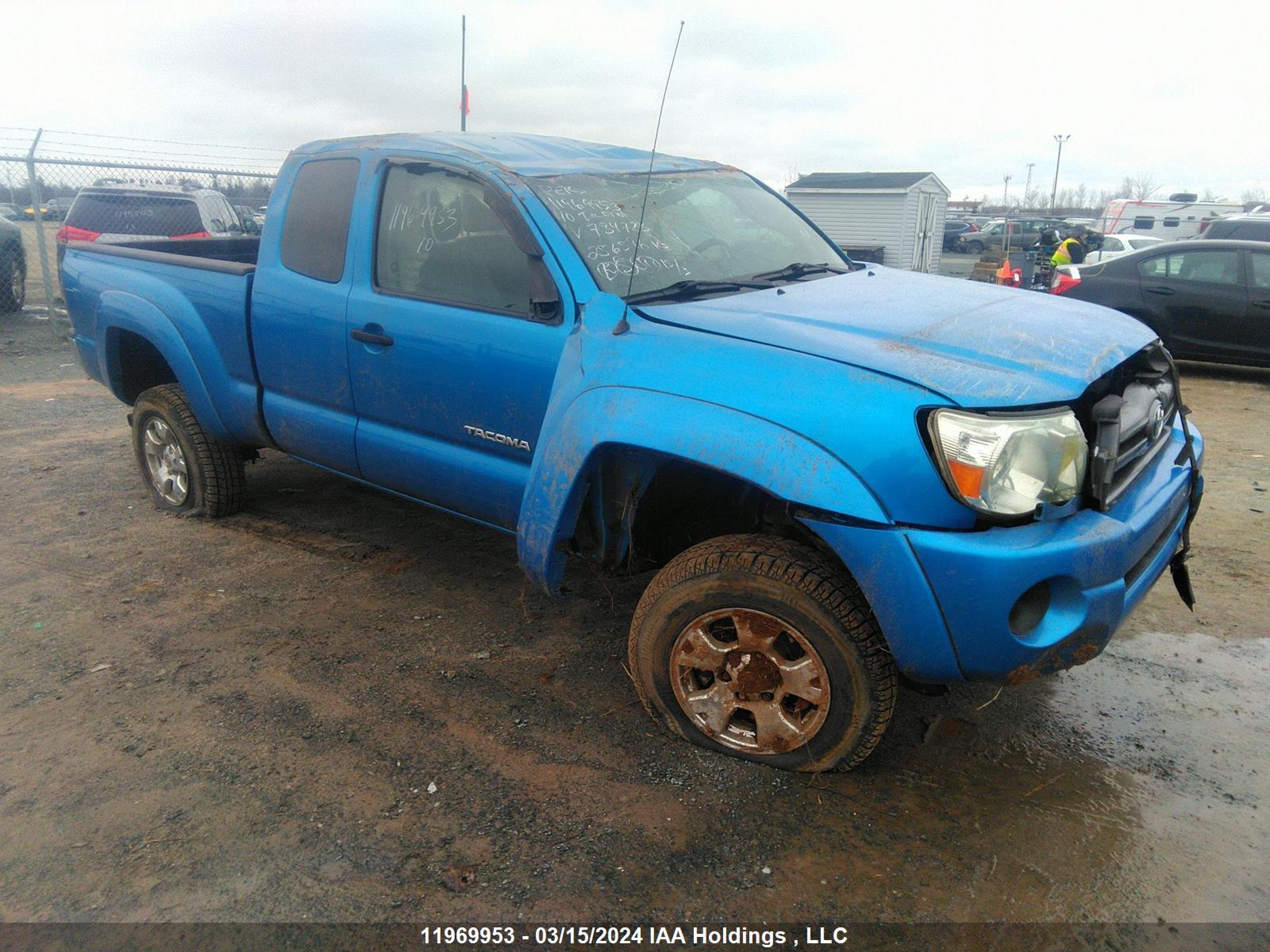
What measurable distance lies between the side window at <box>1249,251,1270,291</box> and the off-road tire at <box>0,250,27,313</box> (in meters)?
14.0

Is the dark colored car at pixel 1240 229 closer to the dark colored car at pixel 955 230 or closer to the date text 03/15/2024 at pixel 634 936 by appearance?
the date text 03/15/2024 at pixel 634 936

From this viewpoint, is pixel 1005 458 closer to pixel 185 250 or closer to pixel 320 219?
pixel 320 219

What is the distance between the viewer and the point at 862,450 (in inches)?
92.2

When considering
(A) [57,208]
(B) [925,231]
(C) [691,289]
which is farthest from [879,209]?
(C) [691,289]

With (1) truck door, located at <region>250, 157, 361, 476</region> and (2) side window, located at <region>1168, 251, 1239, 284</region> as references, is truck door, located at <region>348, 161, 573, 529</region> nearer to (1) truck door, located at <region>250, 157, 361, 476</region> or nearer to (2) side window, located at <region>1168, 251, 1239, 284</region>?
(1) truck door, located at <region>250, 157, 361, 476</region>

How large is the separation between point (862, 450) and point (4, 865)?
8.09 feet

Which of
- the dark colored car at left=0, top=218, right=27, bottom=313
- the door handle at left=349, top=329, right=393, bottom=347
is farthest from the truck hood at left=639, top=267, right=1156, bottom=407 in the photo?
the dark colored car at left=0, top=218, right=27, bottom=313

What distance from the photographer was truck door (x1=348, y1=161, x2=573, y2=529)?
3.14 meters

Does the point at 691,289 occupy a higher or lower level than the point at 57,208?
lower

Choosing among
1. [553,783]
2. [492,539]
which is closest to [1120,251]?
[492,539]

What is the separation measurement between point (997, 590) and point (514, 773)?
58.9 inches

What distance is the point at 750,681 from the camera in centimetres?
276

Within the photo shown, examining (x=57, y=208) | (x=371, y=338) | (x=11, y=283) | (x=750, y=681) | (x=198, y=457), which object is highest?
(x=57, y=208)

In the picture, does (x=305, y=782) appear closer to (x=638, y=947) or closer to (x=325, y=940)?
(x=325, y=940)
